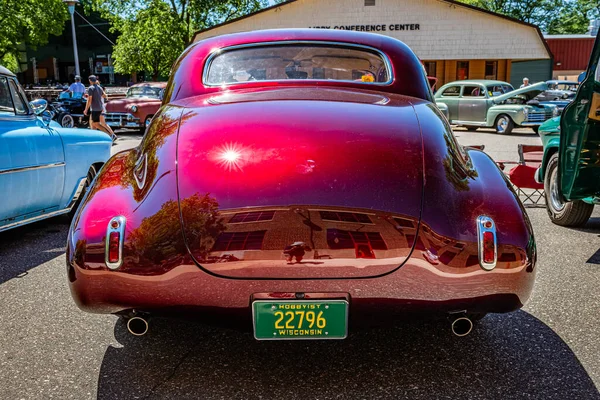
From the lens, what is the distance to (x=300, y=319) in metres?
2.36

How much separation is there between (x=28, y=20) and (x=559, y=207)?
40.4m

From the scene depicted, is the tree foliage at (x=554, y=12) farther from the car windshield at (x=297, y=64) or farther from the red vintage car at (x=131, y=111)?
the car windshield at (x=297, y=64)

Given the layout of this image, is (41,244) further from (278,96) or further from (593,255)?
(593,255)

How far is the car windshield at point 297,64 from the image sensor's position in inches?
139

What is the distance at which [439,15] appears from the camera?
91.3ft

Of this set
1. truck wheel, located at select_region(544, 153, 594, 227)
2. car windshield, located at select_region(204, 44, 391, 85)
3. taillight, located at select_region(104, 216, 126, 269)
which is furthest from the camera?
truck wheel, located at select_region(544, 153, 594, 227)

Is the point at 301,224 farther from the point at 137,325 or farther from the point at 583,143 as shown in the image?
the point at 583,143

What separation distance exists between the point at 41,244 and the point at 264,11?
24638mm

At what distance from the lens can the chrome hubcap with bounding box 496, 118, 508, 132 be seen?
17328mm

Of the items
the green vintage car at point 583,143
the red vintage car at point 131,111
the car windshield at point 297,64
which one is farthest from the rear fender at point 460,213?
the red vintage car at point 131,111

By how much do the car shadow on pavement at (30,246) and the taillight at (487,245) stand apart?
334cm

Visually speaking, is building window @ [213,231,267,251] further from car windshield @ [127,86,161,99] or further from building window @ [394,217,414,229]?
car windshield @ [127,86,161,99]

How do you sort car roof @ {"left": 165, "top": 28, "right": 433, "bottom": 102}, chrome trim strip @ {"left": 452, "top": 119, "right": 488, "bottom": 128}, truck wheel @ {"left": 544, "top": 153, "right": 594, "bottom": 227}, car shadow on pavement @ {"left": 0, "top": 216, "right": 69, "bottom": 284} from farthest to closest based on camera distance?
chrome trim strip @ {"left": 452, "top": 119, "right": 488, "bottom": 128} < truck wheel @ {"left": 544, "top": 153, "right": 594, "bottom": 227} < car shadow on pavement @ {"left": 0, "top": 216, "right": 69, "bottom": 284} < car roof @ {"left": 165, "top": 28, "right": 433, "bottom": 102}

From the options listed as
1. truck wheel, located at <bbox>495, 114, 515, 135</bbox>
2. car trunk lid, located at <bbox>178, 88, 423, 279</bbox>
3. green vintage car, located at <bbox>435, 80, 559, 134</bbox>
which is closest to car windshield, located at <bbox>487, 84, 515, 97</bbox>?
green vintage car, located at <bbox>435, 80, 559, 134</bbox>
